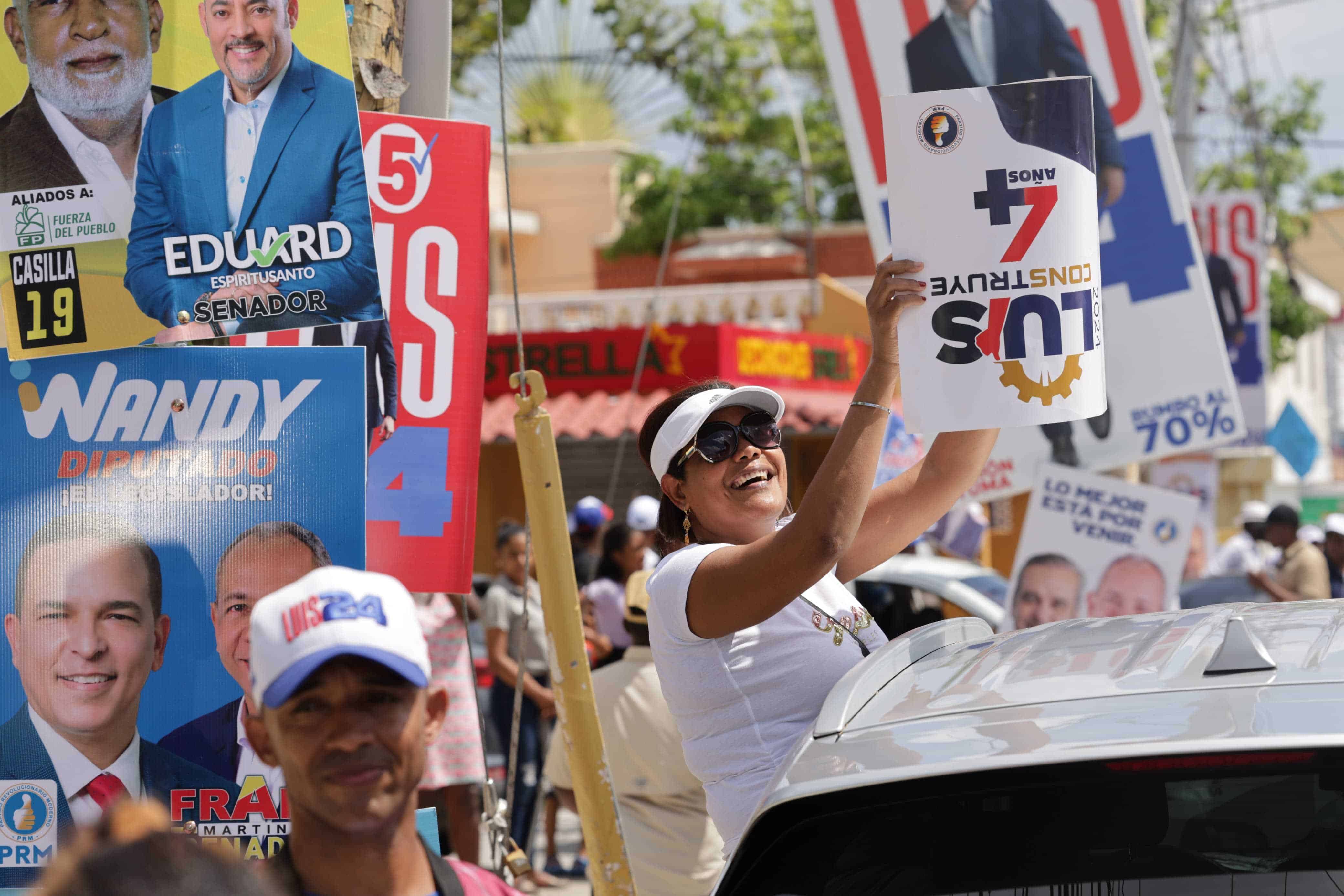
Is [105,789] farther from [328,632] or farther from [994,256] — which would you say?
[994,256]

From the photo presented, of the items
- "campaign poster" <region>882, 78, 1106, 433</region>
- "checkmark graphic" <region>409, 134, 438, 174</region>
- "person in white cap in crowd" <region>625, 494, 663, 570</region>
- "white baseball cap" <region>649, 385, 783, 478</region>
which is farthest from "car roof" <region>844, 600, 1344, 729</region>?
"person in white cap in crowd" <region>625, 494, 663, 570</region>

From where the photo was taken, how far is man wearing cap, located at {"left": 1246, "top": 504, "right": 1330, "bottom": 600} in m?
11.8

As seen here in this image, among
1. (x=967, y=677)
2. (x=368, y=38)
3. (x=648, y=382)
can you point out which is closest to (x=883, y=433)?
(x=967, y=677)

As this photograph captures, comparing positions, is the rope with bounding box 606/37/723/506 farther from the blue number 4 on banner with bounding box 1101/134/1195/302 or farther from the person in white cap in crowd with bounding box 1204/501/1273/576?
the person in white cap in crowd with bounding box 1204/501/1273/576

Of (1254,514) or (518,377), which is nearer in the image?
(518,377)

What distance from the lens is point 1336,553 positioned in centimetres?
1322

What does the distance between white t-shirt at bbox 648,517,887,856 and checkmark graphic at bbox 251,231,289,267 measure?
1.01 m

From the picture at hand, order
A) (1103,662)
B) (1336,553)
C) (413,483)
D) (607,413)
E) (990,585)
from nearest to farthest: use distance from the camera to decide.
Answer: (1103,662), (413,483), (1336,553), (990,585), (607,413)

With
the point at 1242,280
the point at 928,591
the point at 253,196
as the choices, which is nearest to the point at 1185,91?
the point at 1242,280

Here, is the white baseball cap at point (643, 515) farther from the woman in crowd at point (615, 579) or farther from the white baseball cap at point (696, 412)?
the white baseball cap at point (696, 412)

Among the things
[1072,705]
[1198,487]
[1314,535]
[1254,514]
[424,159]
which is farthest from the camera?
[1198,487]

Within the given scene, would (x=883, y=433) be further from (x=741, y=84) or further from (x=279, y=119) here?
(x=741, y=84)

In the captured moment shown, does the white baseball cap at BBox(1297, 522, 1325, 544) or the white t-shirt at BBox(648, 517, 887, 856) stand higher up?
the white t-shirt at BBox(648, 517, 887, 856)

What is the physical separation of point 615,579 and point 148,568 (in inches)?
258
